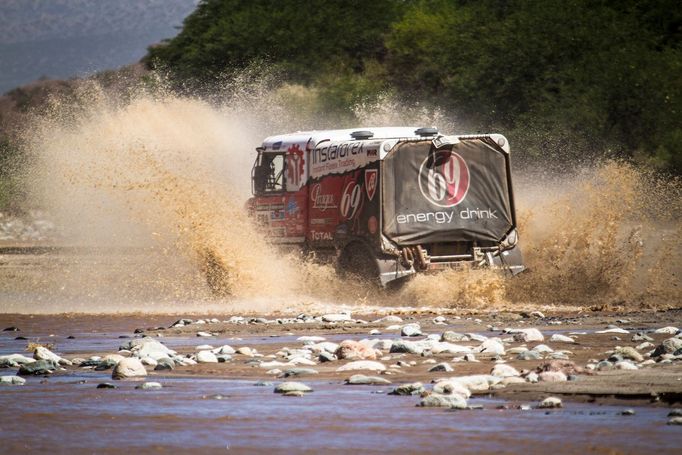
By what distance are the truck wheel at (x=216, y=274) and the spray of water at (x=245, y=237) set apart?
0.11 ft

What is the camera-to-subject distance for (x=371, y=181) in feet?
70.5

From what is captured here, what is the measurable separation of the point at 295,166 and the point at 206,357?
9.91 metres

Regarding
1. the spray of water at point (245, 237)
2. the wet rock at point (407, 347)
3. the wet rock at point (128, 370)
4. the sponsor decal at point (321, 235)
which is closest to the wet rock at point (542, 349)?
the wet rock at point (407, 347)

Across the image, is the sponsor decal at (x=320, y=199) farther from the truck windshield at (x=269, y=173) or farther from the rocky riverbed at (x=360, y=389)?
the rocky riverbed at (x=360, y=389)

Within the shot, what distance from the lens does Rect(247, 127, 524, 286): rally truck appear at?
2159cm

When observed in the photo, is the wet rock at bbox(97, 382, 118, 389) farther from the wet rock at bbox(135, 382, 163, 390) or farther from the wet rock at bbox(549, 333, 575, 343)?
the wet rock at bbox(549, 333, 575, 343)

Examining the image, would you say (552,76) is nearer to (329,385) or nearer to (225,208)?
(225,208)

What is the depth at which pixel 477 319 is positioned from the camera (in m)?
18.9

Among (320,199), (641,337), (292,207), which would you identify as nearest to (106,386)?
(641,337)

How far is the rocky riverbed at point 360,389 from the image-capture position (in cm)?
926

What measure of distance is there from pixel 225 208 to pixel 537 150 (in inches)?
747

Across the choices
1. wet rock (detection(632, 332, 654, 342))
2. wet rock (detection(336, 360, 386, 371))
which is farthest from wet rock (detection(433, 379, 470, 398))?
wet rock (detection(632, 332, 654, 342))

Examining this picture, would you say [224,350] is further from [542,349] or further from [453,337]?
[542,349]

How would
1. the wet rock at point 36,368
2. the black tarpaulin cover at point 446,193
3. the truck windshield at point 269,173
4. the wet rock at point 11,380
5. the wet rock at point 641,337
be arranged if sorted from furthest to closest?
the truck windshield at point 269,173 → the black tarpaulin cover at point 446,193 → the wet rock at point 641,337 → the wet rock at point 36,368 → the wet rock at point 11,380
